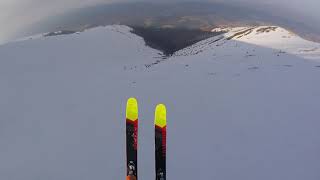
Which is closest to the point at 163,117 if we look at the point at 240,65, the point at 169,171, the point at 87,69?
the point at 169,171

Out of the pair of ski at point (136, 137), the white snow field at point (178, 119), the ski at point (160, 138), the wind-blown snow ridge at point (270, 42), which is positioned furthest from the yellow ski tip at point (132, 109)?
the wind-blown snow ridge at point (270, 42)

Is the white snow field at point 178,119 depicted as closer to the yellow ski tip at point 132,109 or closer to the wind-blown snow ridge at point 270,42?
the wind-blown snow ridge at point 270,42

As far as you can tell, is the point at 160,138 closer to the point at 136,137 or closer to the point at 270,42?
the point at 136,137

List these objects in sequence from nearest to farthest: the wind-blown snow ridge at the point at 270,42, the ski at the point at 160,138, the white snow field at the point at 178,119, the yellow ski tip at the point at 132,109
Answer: the ski at the point at 160,138 < the yellow ski tip at the point at 132,109 < the white snow field at the point at 178,119 < the wind-blown snow ridge at the point at 270,42

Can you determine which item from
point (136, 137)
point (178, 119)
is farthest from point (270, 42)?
point (136, 137)

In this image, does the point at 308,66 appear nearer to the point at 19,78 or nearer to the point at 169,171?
the point at 169,171

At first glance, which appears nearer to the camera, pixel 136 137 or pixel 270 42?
pixel 136 137
